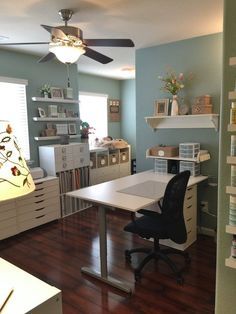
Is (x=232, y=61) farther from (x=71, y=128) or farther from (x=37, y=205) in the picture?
(x=71, y=128)

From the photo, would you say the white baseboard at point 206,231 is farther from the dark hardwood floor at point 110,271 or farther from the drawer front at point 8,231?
the drawer front at point 8,231

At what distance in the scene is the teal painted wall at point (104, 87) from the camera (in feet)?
18.3

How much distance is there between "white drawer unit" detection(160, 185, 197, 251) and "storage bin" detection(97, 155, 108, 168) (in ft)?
7.28

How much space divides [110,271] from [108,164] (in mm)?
2785

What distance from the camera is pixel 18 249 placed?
3.17 m

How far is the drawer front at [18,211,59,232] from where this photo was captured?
352 cm

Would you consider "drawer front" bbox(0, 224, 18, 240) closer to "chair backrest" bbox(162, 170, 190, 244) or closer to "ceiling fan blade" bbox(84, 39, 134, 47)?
"chair backrest" bbox(162, 170, 190, 244)

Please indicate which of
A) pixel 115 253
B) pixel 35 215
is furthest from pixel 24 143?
pixel 115 253

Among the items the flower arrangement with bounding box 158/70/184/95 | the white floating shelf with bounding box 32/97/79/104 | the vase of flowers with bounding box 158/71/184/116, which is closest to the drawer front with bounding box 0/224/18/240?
the white floating shelf with bounding box 32/97/79/104

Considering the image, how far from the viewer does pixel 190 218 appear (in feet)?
10.4

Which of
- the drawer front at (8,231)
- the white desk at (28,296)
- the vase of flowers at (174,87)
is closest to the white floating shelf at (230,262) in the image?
the white desk at (28,296)

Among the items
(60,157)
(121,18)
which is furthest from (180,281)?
(121,18)

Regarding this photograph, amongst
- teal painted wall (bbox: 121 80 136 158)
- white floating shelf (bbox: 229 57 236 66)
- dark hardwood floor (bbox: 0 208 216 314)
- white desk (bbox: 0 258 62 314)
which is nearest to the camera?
white desk (bbox: 0 258 62 314)

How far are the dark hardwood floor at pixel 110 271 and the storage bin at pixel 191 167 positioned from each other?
0.84m
